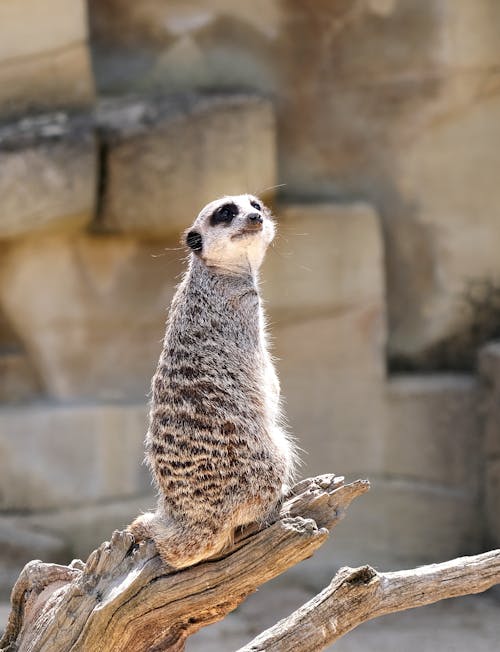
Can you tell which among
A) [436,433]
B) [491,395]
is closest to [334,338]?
[436,433]

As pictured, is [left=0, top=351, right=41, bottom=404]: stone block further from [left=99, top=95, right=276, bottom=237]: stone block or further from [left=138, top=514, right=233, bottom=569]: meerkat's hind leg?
[left=138, top=514, right=233, bottom=569]: meerkat's hind leg

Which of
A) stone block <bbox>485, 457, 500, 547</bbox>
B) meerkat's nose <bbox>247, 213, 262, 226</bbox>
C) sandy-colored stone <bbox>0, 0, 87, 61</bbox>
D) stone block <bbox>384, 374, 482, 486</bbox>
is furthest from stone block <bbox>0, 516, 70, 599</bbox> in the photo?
meerkat's nose <bbox>247, 213, 262, 226</bbox>

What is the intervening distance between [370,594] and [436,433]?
329 cm

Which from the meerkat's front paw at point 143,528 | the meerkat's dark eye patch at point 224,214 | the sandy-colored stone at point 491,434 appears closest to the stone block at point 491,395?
the sandy-colored stone at point 491,434

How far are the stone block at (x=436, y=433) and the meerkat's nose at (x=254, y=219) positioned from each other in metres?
2.85

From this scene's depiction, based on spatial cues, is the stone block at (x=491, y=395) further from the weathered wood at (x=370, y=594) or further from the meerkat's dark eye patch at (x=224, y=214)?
the weathered wood at (x=370, y=594)

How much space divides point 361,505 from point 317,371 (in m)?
0.75

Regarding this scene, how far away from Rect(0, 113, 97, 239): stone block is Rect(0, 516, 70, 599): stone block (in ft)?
4.75

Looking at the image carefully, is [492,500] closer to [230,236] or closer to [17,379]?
[17,379]

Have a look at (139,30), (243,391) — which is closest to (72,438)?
(139,30)

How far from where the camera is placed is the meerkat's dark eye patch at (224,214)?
3496mm

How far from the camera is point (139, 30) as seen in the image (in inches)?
244

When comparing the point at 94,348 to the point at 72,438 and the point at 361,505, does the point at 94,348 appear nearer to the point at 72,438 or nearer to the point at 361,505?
the point at 72,438

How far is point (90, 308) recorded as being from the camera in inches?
229
